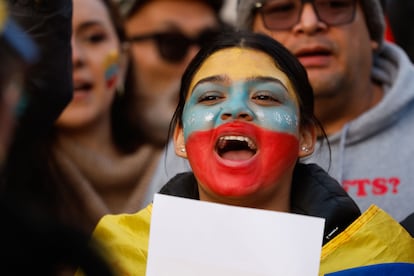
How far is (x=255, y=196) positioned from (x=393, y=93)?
1331 mm

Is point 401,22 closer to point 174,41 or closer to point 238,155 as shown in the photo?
point 174,41

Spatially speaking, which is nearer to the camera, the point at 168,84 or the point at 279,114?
the point at 279,114

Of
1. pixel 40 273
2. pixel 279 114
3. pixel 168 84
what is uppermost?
pixel 40 273

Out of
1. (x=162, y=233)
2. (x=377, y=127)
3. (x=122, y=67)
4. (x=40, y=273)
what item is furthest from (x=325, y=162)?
(x=40, y=273)

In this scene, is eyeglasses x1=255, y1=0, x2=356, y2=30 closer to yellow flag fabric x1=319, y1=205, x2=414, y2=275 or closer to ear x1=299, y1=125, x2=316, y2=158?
ear x1=299, y1=125, x2=316, y2=158

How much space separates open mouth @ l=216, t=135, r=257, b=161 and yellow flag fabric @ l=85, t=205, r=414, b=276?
0.26 meters

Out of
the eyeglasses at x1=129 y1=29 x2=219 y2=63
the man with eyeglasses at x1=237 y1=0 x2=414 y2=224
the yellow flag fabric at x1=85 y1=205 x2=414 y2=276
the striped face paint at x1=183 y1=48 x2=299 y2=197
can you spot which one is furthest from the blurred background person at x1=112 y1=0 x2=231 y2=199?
the yellow flag fabric at x1=85 y1=205 x2=414 y2=276

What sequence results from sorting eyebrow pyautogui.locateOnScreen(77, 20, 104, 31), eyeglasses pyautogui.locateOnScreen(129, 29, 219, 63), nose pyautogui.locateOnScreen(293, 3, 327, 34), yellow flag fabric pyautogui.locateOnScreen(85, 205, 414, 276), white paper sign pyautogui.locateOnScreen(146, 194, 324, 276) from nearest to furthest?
1. white paper sign pyautogui.locateOnScreen(146, 194, 324, 276)
2. yellow flag fabric pyautogui.locateOnScreen(85, 205, 414, 276)
3. nose pyautogui.locateOnScreen(293, 3, 327, 34)
4. eyebrow pyautogui.locateOnScreen(77, 20, 104, 31)
5. eyeglasses pyautogui.locateOnScreen(129, 29, 219, 63)

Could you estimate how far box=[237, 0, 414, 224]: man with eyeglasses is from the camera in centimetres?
332

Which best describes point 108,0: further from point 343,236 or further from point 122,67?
point 343,236

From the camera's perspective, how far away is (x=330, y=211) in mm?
2381

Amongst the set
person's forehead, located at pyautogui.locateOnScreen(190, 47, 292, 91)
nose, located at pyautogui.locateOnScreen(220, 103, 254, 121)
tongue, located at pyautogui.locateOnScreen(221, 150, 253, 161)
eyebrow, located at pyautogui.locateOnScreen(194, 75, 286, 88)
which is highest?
person's forehead, located at pyautogui.locateOnScreen(190, 47, 292, 91)

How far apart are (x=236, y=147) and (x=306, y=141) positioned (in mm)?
213

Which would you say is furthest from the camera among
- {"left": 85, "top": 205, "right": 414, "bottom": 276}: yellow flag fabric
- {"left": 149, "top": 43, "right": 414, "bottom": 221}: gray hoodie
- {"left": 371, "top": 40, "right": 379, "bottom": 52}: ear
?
{"left": 371, "top": 40, "right": 379, "bottom": 52}: ear
